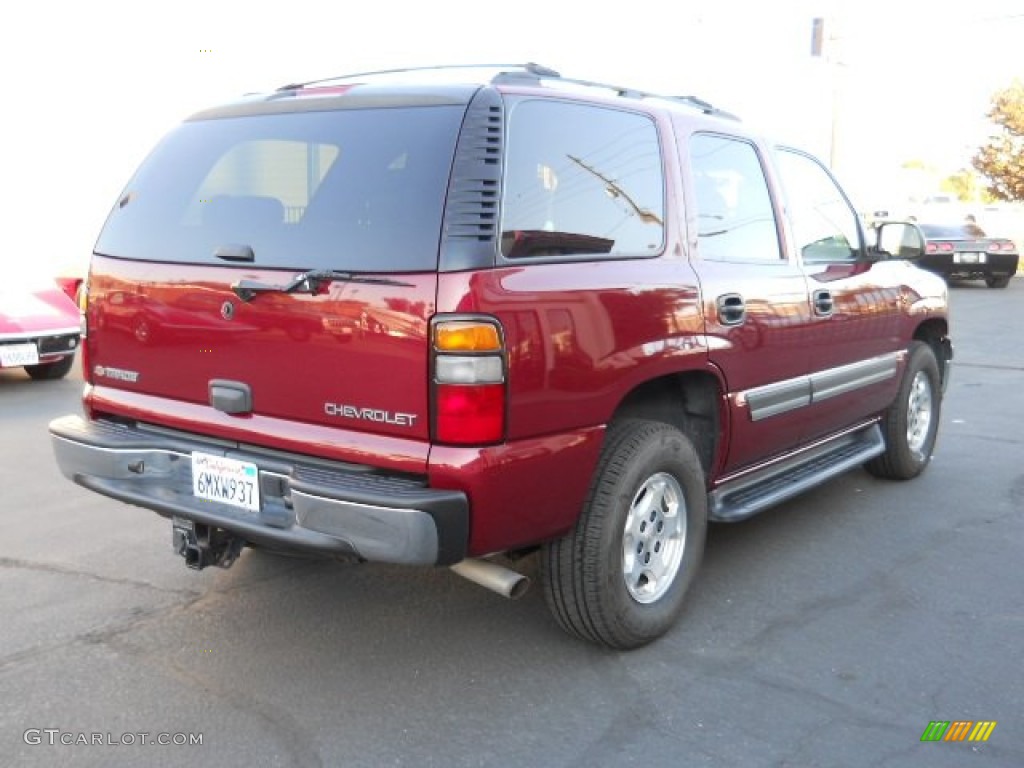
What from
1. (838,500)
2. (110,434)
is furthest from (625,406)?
(838,500)

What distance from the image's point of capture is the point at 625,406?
Answer: 367 centimetres

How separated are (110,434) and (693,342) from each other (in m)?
2.11

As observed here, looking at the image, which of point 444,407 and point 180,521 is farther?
point 180,521

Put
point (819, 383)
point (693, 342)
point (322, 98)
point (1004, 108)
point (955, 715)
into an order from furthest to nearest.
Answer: point (1004, 108) < point (819, 383) < point (693, 342) < point (322, 98) < point (955, 715)

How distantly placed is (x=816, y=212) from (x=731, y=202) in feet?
2.98

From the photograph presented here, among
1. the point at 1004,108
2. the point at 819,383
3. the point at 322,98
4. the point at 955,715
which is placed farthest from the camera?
the point at 1004,108

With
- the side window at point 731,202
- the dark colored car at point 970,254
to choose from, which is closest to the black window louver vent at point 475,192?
the side window at point 731,202

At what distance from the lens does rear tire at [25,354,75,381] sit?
9.05 metres

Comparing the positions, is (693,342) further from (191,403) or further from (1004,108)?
(1004,108)

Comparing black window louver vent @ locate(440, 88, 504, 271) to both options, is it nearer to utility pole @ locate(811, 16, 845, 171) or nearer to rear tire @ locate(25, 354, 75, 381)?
rear tire @ locate(25, 354, 75, 381)

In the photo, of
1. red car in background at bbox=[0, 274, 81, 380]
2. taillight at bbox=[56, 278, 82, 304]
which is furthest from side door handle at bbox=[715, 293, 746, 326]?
taillight at bbox=[56, 278, 82, 304]

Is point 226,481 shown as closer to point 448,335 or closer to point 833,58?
point 448,335

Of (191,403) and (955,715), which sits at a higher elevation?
(191,403)

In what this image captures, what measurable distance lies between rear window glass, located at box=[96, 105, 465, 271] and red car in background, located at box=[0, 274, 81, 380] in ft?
16.1
